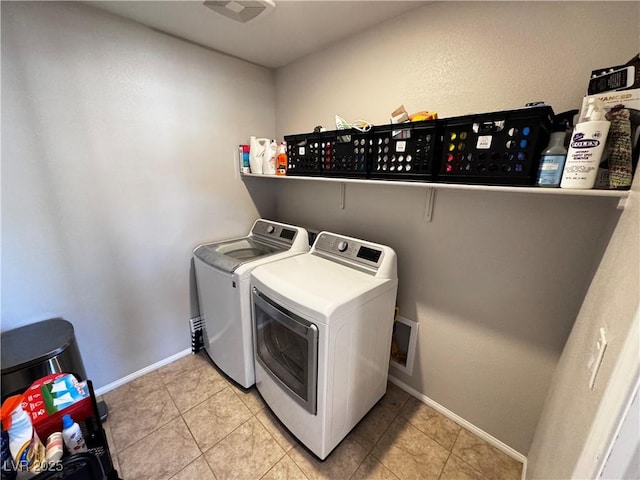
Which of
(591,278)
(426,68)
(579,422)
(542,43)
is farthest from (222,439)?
(542,43)

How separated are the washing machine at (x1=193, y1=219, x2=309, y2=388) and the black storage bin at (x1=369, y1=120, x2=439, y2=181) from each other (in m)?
0.83

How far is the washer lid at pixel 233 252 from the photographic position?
1.68 meters

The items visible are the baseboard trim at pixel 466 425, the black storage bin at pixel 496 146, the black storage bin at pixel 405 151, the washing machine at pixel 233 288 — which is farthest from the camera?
the washing machine at pixel 233 288

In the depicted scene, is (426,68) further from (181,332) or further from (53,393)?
(181,332)

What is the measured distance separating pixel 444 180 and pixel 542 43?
2.23ft

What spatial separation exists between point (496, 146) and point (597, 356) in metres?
0.75

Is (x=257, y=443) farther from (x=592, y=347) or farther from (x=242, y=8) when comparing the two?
(x=242, y=8)

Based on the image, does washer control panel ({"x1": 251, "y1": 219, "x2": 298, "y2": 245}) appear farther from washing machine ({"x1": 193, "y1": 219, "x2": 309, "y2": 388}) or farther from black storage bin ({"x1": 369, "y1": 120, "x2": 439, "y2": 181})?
black storage bin ({"x1": 369, "y1": 120, "x2": 439, "y2": 181})

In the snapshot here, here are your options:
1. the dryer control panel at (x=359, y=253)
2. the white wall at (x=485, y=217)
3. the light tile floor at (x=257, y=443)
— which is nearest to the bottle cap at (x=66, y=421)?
the light tile floor at (x=257, y=443)

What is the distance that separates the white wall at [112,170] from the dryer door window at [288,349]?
0.91 meters

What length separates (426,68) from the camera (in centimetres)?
142

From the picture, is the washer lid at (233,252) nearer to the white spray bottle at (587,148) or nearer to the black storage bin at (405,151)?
the black storage bin at (405,151)

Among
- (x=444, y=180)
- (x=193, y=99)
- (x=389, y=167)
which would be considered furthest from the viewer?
(x=193, y=99)

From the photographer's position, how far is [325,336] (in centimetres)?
114
